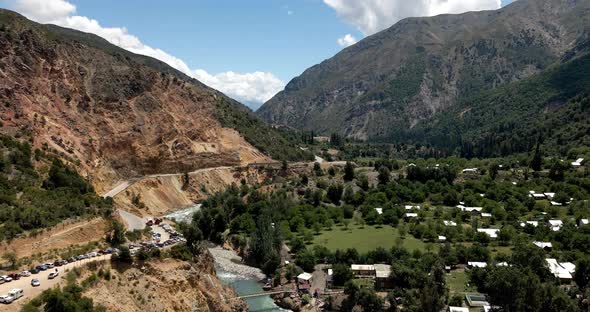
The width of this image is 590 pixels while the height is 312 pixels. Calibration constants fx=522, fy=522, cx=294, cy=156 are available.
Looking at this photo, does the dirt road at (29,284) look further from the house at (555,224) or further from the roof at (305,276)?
the house at (555,224)

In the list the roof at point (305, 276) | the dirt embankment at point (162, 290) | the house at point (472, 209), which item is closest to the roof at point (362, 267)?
the roof at point (305, 276)

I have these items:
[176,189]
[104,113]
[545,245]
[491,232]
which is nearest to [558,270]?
[545,245]

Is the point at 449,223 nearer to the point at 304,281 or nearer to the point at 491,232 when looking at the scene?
the point at 491,232

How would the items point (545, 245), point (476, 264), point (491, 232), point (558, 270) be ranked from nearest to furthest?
point (558, 270) → point (476, 264) → point (545, 245) → point (491, 232)

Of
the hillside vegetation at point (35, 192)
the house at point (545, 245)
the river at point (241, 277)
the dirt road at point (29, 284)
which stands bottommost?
the river at point (241, 277)

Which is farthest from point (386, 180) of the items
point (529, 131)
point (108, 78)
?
point (529, 131)

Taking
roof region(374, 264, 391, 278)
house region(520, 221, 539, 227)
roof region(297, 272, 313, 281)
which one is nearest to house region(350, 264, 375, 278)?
roof region(374, 264, 391, 278)

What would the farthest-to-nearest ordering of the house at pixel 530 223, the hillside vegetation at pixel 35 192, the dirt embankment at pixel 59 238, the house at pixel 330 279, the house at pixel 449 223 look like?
the house at pixel 449 223 < the house at pixel 530 223 < the house at pixel 330 279 < the hillside vegetation at pixel 35 192 < the dirt embankment at pixel 59 238
